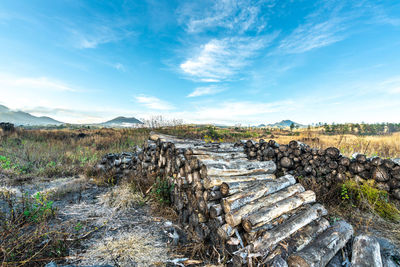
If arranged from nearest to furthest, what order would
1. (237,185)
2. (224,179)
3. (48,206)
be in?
(237,185) < (224,179) < (48,206)

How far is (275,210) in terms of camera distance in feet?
9.39

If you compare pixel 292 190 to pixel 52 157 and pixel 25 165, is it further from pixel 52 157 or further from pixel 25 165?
pixel 52 157

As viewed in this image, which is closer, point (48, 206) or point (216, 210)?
point (216, 210)

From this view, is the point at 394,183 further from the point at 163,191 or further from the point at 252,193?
the point at 163,191

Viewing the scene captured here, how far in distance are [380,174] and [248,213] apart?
139 inches

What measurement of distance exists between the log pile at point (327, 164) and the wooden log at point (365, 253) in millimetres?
1978

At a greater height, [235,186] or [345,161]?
[345,161]

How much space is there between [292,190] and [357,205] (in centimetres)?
201

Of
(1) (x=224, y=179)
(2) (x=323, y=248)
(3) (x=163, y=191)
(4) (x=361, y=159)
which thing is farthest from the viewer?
(3) (x=163, y=191)

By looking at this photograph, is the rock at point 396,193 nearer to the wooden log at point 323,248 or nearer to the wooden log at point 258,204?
the wooden log at point 323,248

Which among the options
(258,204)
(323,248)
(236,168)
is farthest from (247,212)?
(236,168)

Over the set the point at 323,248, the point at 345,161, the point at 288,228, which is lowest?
the point at 323,248

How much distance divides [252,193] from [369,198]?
3036mm

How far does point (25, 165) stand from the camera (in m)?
8.21
